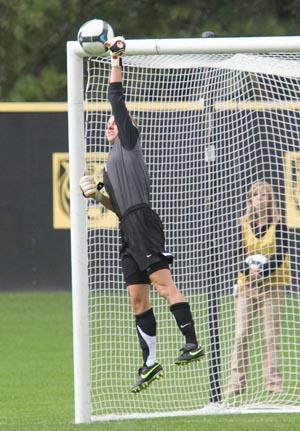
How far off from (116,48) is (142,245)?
141 cm

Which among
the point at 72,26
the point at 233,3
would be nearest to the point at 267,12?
the point at 233,3

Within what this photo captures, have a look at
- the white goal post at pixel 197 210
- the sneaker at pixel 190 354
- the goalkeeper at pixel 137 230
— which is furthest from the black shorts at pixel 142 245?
the sneaker at pixel 190 354

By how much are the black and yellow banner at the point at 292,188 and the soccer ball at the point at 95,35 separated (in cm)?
241

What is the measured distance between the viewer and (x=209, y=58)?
39.1 feet

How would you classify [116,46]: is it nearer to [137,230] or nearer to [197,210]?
[137,230]

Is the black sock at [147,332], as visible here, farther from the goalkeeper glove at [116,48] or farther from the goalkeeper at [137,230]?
the goalkeeper glove at [116,48]

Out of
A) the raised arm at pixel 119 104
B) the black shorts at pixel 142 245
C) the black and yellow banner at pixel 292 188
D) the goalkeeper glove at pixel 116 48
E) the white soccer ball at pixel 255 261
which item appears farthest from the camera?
the black and yellow banner at pixel 292 188

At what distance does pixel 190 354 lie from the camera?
35.0 ft

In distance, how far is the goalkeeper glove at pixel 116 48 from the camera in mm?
10641

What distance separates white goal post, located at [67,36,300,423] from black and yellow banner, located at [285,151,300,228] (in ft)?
0.04

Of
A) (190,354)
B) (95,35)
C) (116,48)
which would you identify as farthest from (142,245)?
(95,35)

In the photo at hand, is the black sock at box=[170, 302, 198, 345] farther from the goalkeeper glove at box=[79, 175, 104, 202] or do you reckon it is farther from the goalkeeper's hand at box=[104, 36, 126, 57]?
the goalkeeper's hand at box=[104, 36, 126, 57]

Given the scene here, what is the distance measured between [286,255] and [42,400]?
2419mm

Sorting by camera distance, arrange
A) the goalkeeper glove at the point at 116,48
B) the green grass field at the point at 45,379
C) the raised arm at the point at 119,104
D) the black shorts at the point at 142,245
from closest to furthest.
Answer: the goalkeeper glove at the point at 116,48 < the raised arm at the point at 119,104 < the black shorts at the point at 142,245 < the green grass field at the point at 45,379
